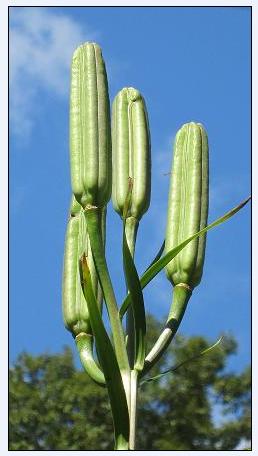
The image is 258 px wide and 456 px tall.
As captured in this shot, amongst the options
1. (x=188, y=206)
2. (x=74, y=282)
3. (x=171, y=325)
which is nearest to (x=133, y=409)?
(x=171, y=325)

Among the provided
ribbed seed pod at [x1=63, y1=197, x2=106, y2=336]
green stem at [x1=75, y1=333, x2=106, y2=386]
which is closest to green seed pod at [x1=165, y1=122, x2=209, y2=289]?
ribbed seed pod at [x1=63, y1=197, x2=106, y2=336]

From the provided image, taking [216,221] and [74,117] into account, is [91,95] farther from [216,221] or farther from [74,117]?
[216,221]

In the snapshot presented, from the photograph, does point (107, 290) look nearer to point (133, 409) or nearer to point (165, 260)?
point (165, 260)

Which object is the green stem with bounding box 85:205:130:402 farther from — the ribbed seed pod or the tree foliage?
the tree foliage

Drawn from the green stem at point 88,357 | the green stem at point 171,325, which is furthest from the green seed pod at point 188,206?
the green stem at point 88,357

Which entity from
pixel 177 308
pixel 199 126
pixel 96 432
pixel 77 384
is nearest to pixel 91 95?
pixel 199 126
